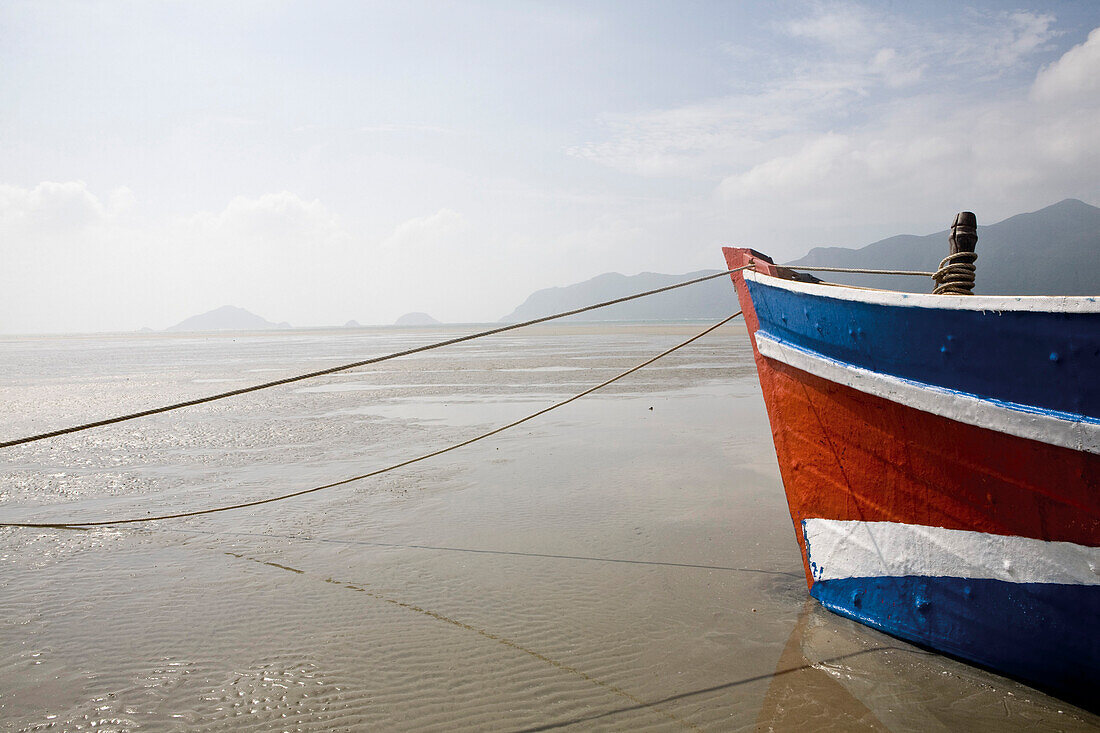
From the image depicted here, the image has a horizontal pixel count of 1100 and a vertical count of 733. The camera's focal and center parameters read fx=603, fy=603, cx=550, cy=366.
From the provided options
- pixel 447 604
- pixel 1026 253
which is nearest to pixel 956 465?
pixel 447 604

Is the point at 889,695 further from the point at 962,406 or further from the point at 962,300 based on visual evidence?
the point at 962,300

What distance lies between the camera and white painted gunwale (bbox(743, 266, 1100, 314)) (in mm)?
2289

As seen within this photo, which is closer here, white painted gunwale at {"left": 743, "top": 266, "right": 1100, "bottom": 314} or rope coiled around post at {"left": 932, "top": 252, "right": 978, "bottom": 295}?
white painted gunwale at {"left": 743, "top": 266, "right": 1100, "bottom": 314}

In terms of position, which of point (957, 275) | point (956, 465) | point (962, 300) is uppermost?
point (957, 275)

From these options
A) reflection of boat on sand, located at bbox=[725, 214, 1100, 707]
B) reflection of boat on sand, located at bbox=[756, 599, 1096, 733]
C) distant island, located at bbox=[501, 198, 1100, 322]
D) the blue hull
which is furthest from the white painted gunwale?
distant island, located at bbox=[501, 198, 1100, 322]

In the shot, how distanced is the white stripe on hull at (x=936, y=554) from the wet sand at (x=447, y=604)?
Answer: 1.28ft

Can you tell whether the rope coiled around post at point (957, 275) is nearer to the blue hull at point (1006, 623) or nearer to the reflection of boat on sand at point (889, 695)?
the blue hull at point (1006, 623)

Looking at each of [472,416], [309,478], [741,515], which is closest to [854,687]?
[741,515]

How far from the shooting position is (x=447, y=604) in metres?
3.95

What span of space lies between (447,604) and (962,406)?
10.3 feet

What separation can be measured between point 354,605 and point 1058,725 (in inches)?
146

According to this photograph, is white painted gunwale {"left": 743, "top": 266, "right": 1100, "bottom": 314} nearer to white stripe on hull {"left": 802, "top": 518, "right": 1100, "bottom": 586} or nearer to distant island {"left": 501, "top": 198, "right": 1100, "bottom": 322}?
white stripe on hull {"left": 802, "top": 518, "right": 1100, "bottom": 586}

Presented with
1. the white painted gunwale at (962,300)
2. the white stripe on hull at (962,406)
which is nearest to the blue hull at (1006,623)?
the white stripe on hull at (962,406)

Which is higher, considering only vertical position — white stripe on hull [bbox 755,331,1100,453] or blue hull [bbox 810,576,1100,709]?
white stripe on hull [bbox 755,331,1100,453]
